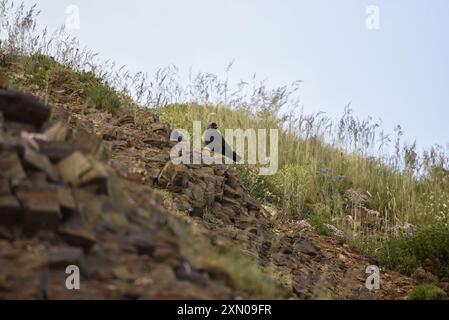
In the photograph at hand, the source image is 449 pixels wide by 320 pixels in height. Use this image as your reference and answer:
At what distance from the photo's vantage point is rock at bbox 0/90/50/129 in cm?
388

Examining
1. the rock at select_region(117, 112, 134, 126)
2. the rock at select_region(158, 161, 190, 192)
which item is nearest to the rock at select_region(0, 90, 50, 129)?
the rock at select_region(158, 161, 190, 192)

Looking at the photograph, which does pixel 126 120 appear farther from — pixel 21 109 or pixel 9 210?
pixel 9 210

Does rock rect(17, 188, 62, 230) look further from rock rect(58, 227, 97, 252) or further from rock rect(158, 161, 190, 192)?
rock rect(158, 161, 190, 192)

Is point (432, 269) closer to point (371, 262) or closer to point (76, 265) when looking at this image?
point (371, 262)

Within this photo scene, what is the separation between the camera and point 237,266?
3.47 m

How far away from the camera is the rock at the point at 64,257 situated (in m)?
3.03

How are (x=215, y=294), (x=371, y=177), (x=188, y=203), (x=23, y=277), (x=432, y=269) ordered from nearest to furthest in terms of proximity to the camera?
(x=23, y=277), (x=215, y=294), (x=188, y=203), (x=432, y=269), (x=371, y=177)

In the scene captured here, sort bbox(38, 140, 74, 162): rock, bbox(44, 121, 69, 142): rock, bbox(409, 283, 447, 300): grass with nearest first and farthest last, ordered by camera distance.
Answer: bbox(38, 140, 74, 162): rock, bbox(44, 121, 69, 142): rock, bbox(409, 283, 447, 300): grass

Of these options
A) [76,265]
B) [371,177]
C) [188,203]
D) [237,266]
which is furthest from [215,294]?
[371,177]

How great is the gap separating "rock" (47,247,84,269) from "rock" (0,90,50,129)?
1105 mm

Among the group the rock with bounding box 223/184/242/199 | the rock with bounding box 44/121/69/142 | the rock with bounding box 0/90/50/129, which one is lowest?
the rock with bounding box 223/184/242/199

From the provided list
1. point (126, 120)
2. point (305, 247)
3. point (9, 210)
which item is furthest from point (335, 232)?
point (9, 210)
